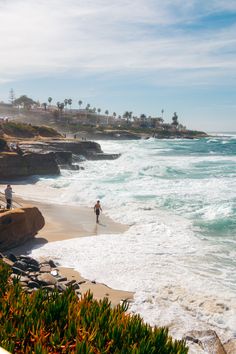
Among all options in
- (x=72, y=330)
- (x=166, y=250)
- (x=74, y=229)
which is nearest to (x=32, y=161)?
(x=74, y=229)

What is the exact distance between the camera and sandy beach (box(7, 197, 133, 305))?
12.0 meters

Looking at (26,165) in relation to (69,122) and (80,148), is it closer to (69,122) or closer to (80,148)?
(80,148)

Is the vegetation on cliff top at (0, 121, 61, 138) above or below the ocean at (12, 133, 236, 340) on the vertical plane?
above

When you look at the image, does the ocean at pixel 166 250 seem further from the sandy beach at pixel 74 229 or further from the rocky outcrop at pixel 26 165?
the rocky outcrop at pixel 26 165

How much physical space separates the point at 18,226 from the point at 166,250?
5.85m

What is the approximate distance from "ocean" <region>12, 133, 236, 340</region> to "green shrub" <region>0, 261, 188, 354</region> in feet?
13.4

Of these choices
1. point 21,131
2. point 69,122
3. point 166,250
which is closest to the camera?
point 166,250

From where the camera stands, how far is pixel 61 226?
779 inches

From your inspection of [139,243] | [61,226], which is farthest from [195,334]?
[61,226]

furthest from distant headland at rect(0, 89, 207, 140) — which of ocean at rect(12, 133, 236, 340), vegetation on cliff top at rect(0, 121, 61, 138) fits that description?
ocean at rect(12, 133, 236, 340)

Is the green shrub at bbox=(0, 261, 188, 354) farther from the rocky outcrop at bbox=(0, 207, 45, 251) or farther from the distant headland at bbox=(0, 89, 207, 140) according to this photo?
the distant headland at bbox=(0, 89, 207, 140)

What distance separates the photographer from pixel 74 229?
19.4m

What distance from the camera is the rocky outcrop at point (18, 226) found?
49.5ft

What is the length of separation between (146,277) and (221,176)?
89.4 ft
